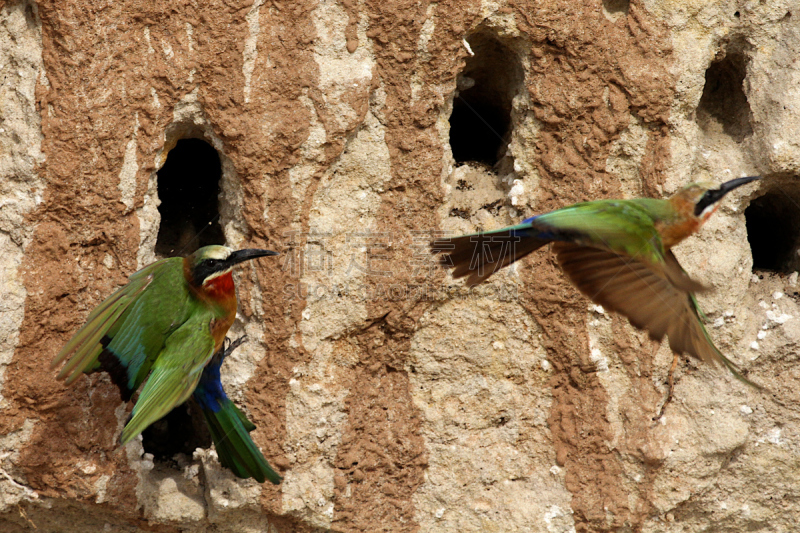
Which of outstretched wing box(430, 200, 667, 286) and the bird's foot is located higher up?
outstretched wing box(430, 200, 667, 286)

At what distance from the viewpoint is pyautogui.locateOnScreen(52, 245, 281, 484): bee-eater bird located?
92.8 inches

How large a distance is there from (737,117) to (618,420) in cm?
120

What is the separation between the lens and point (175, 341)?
8.09 ft

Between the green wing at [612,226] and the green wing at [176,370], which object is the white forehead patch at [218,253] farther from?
the green wing at [612,226]

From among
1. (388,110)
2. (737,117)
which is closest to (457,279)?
(388,110)

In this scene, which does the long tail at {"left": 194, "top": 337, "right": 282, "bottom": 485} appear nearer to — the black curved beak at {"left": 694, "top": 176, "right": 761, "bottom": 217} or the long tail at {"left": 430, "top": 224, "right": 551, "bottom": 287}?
the long tail at {"left": 430, "top": 224, "right": 551, "bottom": 287}

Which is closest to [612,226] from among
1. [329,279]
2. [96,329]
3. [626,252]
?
[626,252]

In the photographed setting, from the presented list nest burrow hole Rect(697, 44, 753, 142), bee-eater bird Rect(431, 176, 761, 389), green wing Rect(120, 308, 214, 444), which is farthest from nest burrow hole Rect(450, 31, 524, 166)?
green wing Rect(120, 308, 214, 444)

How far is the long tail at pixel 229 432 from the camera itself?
249 cm

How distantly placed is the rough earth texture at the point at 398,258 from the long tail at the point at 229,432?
93 millimetres

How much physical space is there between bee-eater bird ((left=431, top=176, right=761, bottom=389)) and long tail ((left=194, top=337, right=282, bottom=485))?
0.83 m

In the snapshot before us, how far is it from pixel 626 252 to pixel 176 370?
1.39 metres

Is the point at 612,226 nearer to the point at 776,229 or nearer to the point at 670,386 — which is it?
the point at 670,386

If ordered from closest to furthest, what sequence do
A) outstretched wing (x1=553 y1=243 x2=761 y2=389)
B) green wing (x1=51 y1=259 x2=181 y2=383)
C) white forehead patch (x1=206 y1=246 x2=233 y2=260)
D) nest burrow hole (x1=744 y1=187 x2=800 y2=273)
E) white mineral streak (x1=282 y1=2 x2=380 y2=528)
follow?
outstretched wing (x1=553 y1=243 x2=761 y2=389) < green wing (x1=51 y1=259 x2=181 y2=383) < white forehead patch (x1=206 y1=246 x2=233 y2=260) < white mineral streak (x1=282 y1=2 x2=380 y2=528) < nest burrow hole (x1=744 y1=187 x2=800 y2=273)
